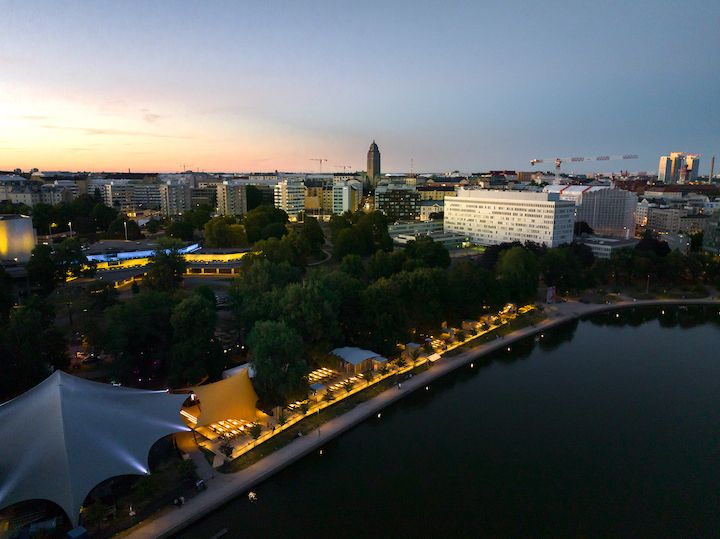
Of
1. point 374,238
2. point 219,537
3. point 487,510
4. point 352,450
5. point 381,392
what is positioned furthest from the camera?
point 374,238

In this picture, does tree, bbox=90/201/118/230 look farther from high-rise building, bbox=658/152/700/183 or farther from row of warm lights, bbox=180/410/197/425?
high-rise building, bbox=658/152/700/183

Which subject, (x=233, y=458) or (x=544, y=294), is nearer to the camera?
(x=233, y=458)

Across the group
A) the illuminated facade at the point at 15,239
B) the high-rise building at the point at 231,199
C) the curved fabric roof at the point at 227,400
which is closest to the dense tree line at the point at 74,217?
the high-rise building at the point at 231,199

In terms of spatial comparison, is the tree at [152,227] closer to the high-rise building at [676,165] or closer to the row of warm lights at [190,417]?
the row of warm lights at [190,417]

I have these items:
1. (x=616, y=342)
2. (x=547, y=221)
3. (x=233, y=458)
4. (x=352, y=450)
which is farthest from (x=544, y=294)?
(x=233, y=458)

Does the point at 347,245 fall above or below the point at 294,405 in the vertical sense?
above

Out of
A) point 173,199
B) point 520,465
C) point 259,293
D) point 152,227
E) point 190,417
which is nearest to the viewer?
point 520,465

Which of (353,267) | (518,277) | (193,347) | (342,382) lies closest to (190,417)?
(193,347)

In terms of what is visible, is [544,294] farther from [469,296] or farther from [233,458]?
[233,458]

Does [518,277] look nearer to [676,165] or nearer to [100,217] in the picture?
[100,217]
